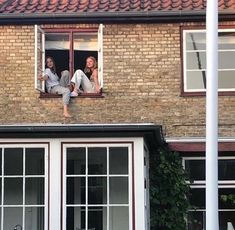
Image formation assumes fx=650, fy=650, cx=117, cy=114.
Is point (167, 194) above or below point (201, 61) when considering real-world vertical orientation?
below

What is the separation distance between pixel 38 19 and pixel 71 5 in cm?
103

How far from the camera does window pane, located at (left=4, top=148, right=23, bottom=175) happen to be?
42.4 ft

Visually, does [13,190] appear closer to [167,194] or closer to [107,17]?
[167,194]

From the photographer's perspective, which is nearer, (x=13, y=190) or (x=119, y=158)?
(x=119, y=158)

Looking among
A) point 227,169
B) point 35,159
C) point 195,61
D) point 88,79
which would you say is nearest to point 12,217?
point 35,159

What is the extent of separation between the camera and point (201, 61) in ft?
53.0

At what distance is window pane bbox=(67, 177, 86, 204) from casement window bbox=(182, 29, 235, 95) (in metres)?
4.37

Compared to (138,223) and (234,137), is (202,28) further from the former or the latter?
(138,223)

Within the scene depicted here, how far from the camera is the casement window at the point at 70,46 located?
53.5 ft

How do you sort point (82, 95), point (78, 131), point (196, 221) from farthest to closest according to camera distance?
1. point (82, 95)
2. point (196, 221)
3. point (78, 131)

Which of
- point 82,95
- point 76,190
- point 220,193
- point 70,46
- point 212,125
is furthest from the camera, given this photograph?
point 70,46

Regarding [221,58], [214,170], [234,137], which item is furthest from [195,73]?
[214,170]

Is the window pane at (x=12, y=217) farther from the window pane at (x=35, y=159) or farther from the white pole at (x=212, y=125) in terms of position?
the white pole at (x=212, y=125)

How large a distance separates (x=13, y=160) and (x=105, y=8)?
5.40 metres
